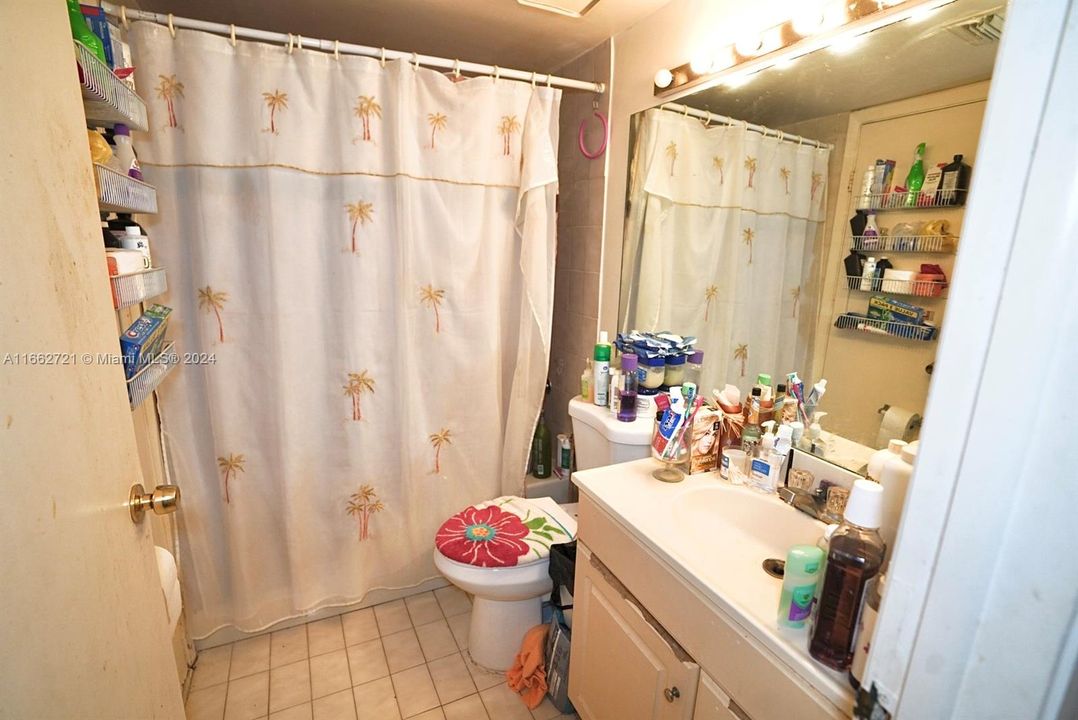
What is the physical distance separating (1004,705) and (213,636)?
213 centimetres

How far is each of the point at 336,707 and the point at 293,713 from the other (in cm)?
12

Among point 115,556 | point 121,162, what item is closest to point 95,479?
point 115,556

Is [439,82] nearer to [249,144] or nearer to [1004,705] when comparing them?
[249,144]

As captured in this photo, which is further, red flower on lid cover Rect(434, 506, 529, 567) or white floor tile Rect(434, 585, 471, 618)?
white floor tile Rect(434, 585, 471, 618)

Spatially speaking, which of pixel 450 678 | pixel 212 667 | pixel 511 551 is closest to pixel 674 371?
pixel 511 551

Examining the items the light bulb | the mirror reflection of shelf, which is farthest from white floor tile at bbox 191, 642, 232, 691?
the light bulb

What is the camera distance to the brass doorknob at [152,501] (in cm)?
71

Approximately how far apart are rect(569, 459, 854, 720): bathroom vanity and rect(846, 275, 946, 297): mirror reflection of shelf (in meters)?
0.51

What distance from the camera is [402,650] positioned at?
5.58 feet

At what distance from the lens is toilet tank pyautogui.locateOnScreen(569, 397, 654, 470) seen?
1395 mm

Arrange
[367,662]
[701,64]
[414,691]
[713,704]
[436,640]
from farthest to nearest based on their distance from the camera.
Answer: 1. [436,640]
2. [367,662]
3. [414,691]
4. [701,64]
5. [713,704]

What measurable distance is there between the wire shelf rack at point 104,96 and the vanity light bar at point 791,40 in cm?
135

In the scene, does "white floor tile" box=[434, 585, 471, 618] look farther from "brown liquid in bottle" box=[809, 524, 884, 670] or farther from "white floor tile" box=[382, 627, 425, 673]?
"brown liquid in bottle" box=[809, 524, 884, 670]

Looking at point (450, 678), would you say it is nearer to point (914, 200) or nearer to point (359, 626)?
point (359, 626)
